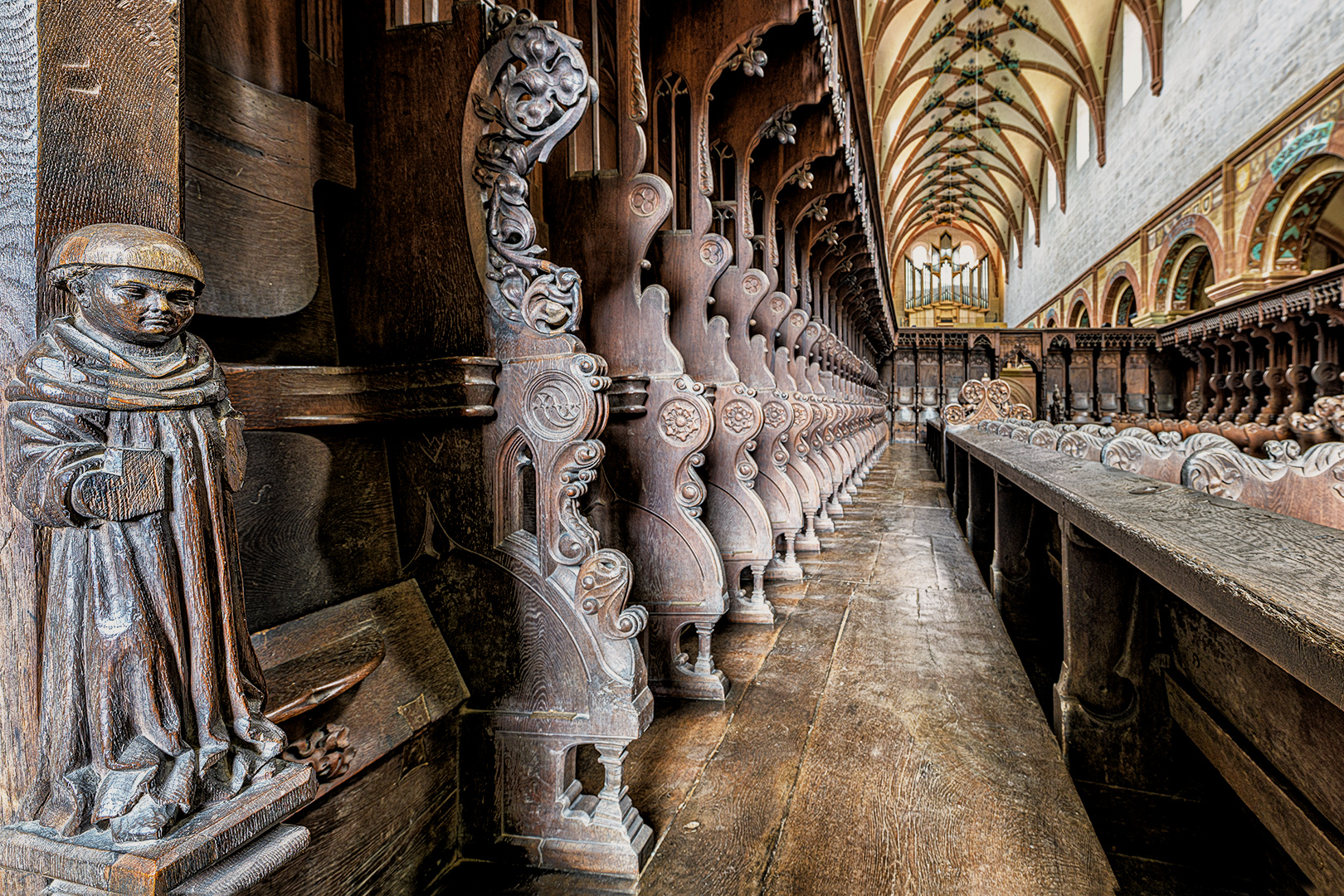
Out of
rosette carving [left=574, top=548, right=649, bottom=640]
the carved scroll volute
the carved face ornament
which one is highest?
the carved scroll volute

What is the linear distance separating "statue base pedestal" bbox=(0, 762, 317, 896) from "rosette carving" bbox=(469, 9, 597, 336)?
2.43 ft

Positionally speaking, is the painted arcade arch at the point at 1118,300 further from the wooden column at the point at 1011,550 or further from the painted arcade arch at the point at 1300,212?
the wooden column at the point at 1011,550

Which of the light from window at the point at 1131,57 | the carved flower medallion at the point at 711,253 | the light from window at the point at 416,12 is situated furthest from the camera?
the light from window at the point at 1131,57

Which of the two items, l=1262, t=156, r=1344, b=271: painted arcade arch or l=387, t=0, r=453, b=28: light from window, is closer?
l=387, t=0, r=453, b=28: light from window

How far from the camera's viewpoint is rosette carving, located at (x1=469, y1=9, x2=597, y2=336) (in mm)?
1143

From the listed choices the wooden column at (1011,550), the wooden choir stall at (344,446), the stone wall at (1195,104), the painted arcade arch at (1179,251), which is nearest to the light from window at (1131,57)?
the stone wall at (1195,104)

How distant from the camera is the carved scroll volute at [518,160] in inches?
45.0

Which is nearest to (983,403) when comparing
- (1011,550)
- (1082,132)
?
(1011,550)

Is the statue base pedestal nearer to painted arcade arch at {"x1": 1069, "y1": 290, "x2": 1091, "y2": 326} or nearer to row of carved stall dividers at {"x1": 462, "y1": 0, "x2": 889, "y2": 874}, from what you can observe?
row of carved stall dividers at {"x1": 462, "y1": 0, "x2": 889, "y2": 874}

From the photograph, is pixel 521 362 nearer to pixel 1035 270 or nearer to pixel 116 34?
pixel 116 34

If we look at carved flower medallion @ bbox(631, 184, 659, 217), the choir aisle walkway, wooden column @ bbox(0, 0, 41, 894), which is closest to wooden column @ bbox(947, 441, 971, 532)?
the choir aisle walkway

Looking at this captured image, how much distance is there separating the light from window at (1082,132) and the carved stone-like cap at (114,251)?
20570 mm

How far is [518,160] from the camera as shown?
119cm

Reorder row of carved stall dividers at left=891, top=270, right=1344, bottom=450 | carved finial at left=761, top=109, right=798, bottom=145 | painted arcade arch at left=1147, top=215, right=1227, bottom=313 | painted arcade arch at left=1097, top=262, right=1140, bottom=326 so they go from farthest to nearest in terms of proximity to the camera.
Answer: painted arcade arch at left=1097, top=262, right=1140, bottom=326, painted arcade arch at left=1147, top=215, right=1227, bottom=313, row of carved stall dividers at left=891, top=270, right=1344, bottom=450, carved finial at left=761, top=109, right=798, bottom=145
